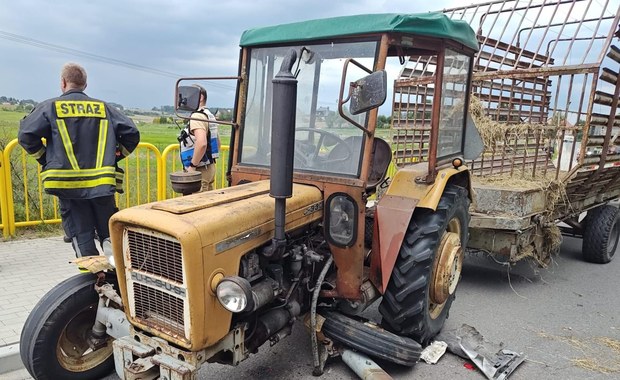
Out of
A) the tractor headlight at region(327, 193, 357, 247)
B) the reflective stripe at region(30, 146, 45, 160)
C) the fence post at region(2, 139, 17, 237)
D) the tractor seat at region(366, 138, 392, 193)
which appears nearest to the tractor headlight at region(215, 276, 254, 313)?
the tractor headlight at region(327, 193, 357, 247)

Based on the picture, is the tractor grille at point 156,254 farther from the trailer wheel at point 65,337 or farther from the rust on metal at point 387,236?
the rust on metal at point 387,236

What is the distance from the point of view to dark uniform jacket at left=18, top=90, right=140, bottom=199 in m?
3.63

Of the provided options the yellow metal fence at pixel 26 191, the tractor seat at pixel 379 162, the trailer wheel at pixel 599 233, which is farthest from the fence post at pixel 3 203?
the trailer wheel at pixel 599 233

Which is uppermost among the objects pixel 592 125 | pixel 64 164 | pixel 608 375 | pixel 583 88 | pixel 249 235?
pixel 583 88

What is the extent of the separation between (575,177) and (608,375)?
2.24 meters

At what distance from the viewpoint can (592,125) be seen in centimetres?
491

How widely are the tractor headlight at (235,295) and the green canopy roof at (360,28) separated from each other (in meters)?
1.70

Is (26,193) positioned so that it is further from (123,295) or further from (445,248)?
(445,248)

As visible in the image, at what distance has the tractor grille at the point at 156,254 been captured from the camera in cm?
240

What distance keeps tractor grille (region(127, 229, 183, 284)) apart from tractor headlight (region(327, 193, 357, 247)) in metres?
1.11

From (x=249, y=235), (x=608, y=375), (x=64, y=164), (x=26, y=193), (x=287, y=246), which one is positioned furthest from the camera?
(x=26, y=193)

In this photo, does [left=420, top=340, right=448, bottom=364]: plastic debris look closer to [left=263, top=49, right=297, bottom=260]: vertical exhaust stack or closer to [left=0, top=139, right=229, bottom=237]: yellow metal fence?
[left=263, top=49, right=297, bottom=260]: vertical exhaust stack

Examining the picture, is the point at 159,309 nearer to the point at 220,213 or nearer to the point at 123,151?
the point at 220,213

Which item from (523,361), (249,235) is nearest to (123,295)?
(249,235)
